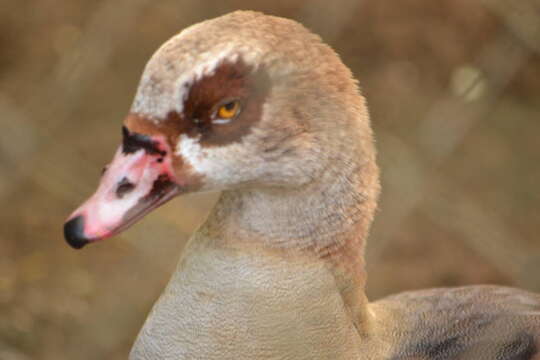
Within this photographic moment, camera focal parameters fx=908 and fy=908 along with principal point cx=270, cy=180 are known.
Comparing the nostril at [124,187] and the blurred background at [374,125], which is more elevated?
the nostril at [124,187]

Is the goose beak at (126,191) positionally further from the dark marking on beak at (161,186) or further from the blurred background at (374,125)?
the blurred background at (374,125)

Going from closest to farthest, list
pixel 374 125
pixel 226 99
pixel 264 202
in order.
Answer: pixel 226 99
pixel 264 202
pixel 374 125

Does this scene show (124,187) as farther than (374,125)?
No

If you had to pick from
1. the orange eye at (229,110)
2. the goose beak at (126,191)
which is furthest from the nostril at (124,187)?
the orange eye at (229,110)

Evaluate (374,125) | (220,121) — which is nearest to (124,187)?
(220,121)

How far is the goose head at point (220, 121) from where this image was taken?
96 cm

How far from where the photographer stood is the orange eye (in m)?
0.98

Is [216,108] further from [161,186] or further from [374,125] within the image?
[374,125]

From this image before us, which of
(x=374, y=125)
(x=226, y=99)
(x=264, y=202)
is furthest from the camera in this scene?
(x=374, y=125)

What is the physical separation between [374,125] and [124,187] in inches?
68.8

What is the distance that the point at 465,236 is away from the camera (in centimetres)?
236

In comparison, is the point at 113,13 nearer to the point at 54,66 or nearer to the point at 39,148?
the point at 54,66

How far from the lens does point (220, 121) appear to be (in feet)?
3.22

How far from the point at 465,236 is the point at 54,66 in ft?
4.12
